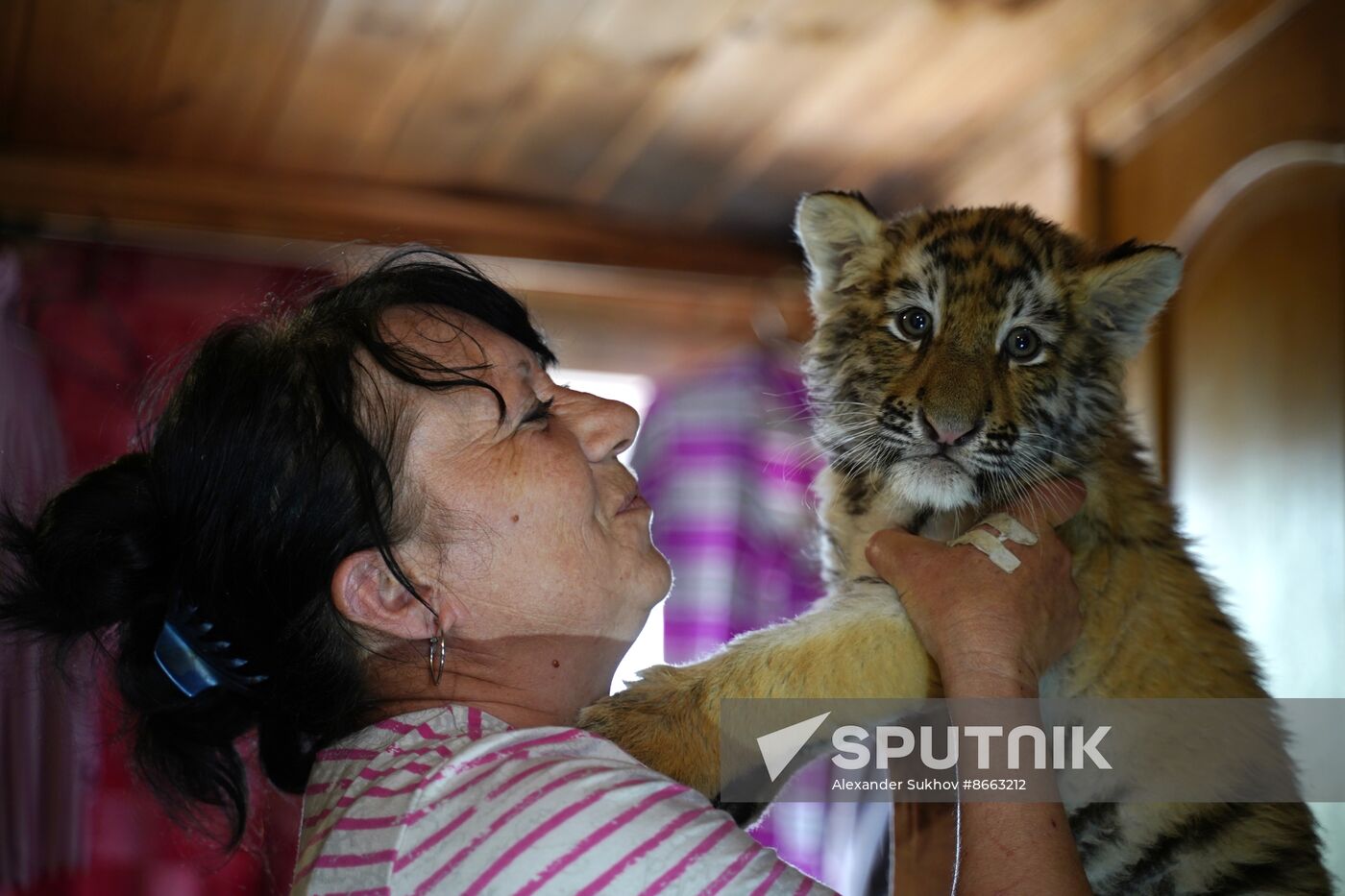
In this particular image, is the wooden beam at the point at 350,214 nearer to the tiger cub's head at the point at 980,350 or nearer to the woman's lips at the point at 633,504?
the tiger cub's head at the point at 980,350

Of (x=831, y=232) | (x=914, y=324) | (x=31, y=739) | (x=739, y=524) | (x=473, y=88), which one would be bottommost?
(x=31, y=739)

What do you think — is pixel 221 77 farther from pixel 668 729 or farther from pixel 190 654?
pixel 668 729

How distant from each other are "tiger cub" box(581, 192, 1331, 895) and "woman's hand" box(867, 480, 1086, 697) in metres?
0.06

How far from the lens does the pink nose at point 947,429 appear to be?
171cm

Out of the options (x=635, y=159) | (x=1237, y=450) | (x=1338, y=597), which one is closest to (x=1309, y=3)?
(x=1237, y=450)

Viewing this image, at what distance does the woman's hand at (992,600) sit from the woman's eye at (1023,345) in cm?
20

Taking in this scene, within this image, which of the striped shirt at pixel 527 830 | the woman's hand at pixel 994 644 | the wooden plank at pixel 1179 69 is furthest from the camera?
the wooden plank at pixel 1179 69

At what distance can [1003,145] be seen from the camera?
138 inches

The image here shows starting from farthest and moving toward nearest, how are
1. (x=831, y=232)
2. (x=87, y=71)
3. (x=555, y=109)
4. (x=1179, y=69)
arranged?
(x=555, y=109)
(x=87, y=71)
(x=1179, y=69)
(x=831, y=232)

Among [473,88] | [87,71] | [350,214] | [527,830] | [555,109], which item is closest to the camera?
[527,830]

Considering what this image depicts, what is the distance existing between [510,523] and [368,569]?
0.17 m

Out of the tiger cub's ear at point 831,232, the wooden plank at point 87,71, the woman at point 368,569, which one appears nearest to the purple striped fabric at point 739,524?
the tiger cub's ear at point 831,232

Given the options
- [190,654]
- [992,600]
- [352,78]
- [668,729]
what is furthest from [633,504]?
[352,78]

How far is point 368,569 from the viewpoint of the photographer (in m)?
1.44
